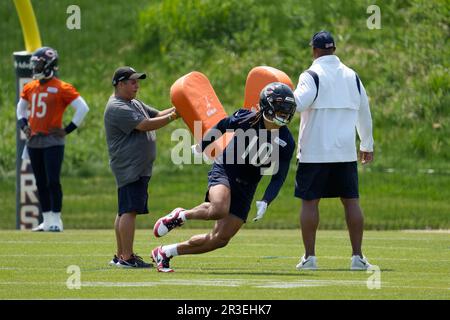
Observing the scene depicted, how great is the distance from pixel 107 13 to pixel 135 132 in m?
19.1

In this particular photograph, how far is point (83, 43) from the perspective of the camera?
31.1 meters

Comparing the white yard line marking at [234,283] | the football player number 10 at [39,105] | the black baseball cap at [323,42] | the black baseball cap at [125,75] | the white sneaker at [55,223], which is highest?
the black baseball cap at [323,42]

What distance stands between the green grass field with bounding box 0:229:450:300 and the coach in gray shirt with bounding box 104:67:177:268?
0.34m

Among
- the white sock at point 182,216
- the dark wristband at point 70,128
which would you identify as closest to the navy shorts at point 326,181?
the white sock at point 182,216

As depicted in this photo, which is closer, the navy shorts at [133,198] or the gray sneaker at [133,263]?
the gray sneaker at [133,263]

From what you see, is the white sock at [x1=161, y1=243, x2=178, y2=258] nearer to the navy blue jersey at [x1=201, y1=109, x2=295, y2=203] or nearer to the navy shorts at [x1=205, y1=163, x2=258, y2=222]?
the navy shorts at [x1=205, y1=163, x2=258, y2=222]

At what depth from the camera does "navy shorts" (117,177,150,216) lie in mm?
13117

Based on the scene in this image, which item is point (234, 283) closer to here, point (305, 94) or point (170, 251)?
point (170, 251)

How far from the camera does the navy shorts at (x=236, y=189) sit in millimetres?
12242

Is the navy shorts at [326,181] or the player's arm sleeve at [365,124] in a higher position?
the player's arm sleeve at [365,124]

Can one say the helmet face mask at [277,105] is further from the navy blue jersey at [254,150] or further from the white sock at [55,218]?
the white sock at [55,218]

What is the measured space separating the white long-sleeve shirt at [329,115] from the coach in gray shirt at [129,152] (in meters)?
1.28

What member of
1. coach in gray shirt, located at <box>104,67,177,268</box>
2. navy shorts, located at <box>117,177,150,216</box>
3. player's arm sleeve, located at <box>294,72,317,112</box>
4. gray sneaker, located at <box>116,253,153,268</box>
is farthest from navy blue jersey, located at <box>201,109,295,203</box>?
gray sneaker, located at <box>116,253,153,268</box>

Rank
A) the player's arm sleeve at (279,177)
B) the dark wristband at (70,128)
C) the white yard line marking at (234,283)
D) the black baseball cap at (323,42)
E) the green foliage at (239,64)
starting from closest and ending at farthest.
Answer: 1. the white yard line marking at (234,283)
2. the player's arm sleeve at (279,177)
3. the black baseball cap at (323,42)
4. the dark wristband at (70,128)
5. the green foliage at (239,64)
